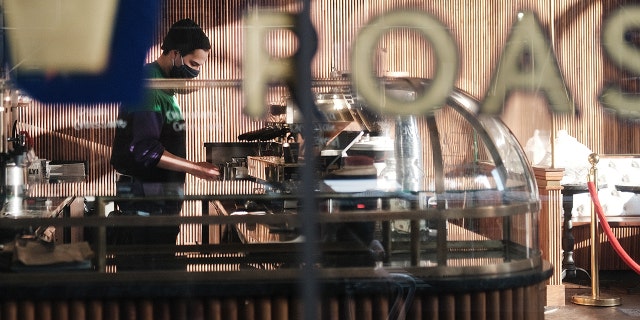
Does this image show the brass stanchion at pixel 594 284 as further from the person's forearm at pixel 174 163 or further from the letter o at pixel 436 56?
the person's forearm at pixel 174 163

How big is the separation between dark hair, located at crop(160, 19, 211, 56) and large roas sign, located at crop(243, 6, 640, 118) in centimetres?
16

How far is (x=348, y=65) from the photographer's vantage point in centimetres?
431

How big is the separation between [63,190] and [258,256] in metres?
0.75

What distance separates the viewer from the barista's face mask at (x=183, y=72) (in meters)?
4.18

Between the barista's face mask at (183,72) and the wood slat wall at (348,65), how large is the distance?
0.06 meters

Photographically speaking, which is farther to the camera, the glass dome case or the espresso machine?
the glass dome case

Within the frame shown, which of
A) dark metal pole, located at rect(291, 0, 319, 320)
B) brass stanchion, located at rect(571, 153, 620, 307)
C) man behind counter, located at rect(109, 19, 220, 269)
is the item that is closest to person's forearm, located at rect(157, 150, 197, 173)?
man behind counter, located at rect(109, 19, 220, 269)

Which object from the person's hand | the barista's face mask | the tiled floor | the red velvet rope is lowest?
the tiled floor

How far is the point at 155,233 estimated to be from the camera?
13.8 feet

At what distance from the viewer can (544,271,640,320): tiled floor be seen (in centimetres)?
544

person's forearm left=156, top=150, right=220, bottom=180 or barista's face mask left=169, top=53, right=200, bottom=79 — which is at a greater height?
barista's face mask left=169, top=53, right=200, bottom=79

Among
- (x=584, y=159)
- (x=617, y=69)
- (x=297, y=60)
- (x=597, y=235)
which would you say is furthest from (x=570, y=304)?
(x=297, y=60)

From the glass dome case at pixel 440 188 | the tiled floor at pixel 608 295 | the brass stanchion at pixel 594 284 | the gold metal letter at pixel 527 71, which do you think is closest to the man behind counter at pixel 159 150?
the glass dome case at pixel 440 188

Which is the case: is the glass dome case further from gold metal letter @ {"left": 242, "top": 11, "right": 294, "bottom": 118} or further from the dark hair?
the dark hair
